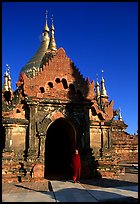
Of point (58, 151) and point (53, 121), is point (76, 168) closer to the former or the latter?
point (53, 121)

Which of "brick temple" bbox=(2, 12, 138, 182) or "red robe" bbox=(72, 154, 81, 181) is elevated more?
"brick temple" bbox=(2, 12, 138, 182)

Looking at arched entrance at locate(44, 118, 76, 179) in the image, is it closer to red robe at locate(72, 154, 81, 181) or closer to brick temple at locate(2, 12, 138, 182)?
brick temple at locate(2, 12, 138, 182)

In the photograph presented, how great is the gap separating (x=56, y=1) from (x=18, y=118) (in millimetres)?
8505

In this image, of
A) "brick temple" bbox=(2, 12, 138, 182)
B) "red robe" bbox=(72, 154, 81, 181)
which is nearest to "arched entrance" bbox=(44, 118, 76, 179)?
"brick temple" bbox=(2, 12, 138, 182)

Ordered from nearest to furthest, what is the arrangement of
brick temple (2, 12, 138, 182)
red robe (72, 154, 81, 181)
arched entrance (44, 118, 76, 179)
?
red robe (72, 154, 81, 181)
brick temple (2, 12, 138, 182)
arched entrance (44, 118, 76, 179)

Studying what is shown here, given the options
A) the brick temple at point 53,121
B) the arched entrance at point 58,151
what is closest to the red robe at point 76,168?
the brick temple at point 53,121

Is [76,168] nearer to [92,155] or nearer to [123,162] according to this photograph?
[92,155]

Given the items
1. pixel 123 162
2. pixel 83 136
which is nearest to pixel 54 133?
pixel 83 136

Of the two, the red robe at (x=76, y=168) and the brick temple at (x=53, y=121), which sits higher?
the brick temple at (x=53, y=121)

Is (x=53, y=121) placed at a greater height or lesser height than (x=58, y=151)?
greater

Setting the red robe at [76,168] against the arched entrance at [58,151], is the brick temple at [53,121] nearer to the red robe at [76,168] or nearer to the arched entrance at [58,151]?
the arched entrance at [58,151]

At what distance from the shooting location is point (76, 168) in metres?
12.5

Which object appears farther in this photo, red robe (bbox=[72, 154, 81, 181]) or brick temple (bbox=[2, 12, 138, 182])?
brick temple (bbox=[2, 12, 138, 182])

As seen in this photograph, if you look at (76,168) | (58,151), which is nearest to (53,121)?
(76,168)
